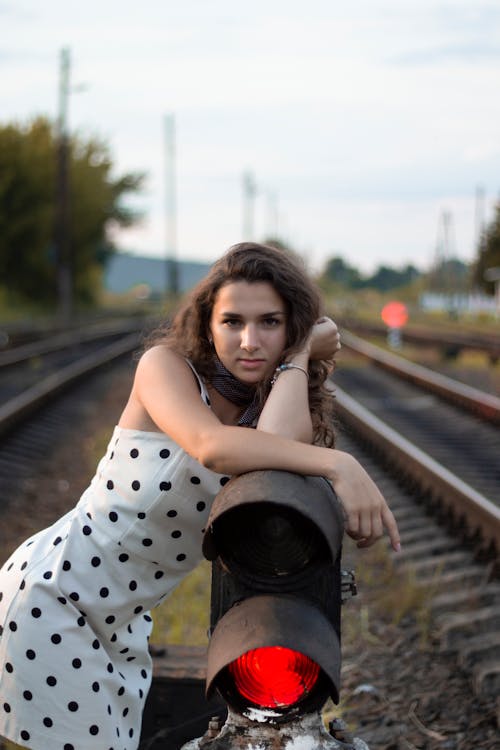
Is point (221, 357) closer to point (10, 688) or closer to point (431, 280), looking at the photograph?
point (10, 688)

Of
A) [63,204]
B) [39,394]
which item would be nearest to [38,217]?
[63,204]

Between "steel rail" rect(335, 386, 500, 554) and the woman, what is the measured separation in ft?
10.2

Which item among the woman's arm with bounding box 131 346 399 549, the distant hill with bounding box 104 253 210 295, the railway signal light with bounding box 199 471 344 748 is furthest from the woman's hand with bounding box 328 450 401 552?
the distant hill with bounding box 104 253 210 295

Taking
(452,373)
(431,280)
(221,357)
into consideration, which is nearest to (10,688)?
(221,357)

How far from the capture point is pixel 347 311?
168 feet

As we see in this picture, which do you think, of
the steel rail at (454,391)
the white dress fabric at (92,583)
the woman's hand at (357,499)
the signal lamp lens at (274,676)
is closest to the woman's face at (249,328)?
the white dress fabric at (92,583)

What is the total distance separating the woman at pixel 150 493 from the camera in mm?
2098

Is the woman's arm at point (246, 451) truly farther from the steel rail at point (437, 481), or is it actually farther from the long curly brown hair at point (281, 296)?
the steel rail at point (437, 481)

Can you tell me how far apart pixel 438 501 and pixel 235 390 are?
4.37m

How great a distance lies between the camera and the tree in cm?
4316

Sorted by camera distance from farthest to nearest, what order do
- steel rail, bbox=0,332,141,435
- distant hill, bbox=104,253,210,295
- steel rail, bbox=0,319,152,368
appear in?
1. distant hill, bbox=104,253,210,295
2. steel rail, bbox=0,319,152,368
3. steel rail, bbox=0,332,141,435

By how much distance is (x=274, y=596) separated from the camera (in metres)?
1.55

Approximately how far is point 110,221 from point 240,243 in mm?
54921

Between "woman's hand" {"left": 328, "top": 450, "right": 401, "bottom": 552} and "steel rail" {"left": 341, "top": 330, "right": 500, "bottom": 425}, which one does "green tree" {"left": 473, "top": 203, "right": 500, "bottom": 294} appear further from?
"woman's hand" {"left": 328, "top": 450, "right": 401, "bottom": 552}
